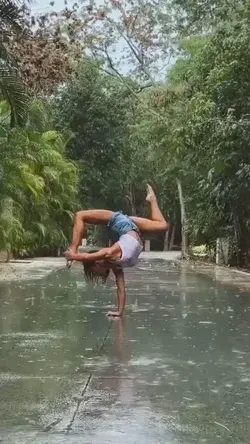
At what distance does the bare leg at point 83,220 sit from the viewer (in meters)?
8.91

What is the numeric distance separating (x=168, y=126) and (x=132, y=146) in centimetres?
1226

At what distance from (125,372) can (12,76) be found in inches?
330

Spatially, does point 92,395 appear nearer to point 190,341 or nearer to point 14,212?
point 190,341

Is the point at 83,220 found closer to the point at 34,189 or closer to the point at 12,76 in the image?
the point at 12,76

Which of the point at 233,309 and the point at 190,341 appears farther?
the point at 233,309

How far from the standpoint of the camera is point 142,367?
20.6ft

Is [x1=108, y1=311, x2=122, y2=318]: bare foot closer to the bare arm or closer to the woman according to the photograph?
the woman

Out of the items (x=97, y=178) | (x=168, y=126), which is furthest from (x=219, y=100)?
(x=97, y=178)

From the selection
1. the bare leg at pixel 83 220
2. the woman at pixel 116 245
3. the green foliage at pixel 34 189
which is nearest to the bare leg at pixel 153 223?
the woman at pixel 116 245

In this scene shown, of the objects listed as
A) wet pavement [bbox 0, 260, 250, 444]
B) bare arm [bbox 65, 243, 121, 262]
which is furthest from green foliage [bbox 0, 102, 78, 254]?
bare arm [bbox 65, 243, 121, 262]

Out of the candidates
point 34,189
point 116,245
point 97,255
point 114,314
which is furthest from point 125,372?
point 34,189

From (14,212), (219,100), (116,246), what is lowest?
(116,246)

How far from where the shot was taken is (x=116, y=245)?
8.78 meters

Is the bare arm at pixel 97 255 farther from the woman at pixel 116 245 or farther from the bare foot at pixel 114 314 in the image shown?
the bare foot at pixel 114 314
